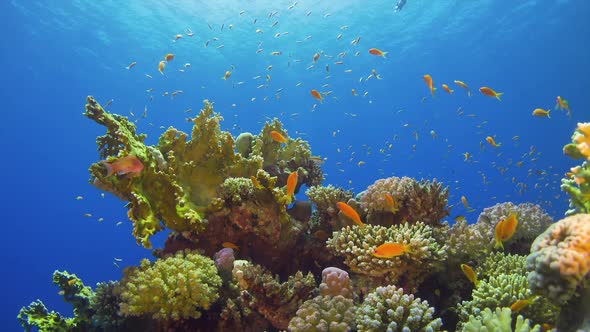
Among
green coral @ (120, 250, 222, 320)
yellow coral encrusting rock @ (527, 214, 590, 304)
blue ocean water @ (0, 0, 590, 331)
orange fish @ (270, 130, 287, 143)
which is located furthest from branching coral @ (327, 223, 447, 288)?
blue ocean water @ (0, 0, 590, 331)

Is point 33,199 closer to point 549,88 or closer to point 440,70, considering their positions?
point 440,70

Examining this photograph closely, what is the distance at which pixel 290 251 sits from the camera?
6250 millimetres

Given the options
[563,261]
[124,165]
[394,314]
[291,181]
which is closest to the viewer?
[563,261]

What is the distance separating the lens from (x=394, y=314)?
3.63 m

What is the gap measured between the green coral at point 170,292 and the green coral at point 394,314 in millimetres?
2065

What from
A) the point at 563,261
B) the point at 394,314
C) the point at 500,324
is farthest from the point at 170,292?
the point at 563,261

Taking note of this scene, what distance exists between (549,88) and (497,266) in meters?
75.1

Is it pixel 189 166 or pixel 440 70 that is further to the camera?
pixel 440 70

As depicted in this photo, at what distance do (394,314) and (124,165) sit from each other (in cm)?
397

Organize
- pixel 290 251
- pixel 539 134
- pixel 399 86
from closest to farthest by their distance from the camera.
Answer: pixel 290 251 → pixel 399 86 → pixel 539 134

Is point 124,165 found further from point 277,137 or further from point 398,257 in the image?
point 398,257

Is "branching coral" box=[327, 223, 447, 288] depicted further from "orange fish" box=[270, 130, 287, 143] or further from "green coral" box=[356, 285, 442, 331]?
"orange fish" box=[270, 130, 287, 143]

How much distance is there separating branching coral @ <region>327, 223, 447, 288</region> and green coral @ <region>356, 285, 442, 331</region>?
793 millimetres

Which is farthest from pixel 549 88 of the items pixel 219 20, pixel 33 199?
pixel 33 199
